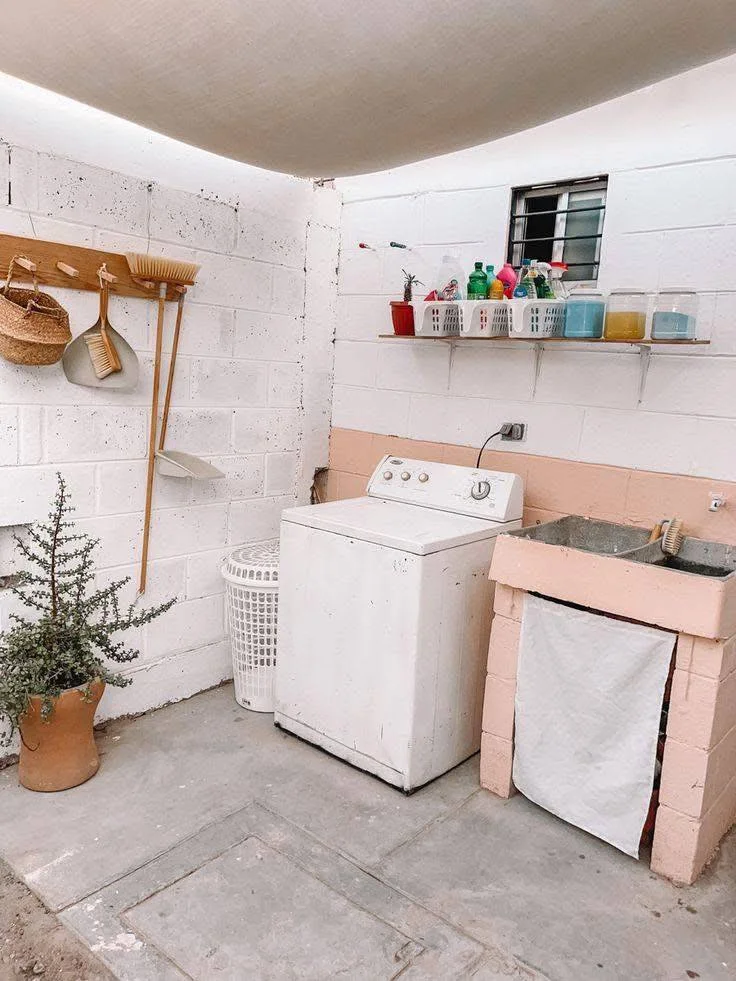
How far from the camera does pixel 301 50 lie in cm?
186

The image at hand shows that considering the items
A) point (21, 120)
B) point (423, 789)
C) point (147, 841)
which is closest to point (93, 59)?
point (21, 120)

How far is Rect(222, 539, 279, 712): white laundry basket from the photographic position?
9.19 ft

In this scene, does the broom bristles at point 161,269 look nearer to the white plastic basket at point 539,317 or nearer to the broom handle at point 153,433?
the broom handle at point 153,433

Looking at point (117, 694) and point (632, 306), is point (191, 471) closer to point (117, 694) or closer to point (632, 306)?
point (117, 694)

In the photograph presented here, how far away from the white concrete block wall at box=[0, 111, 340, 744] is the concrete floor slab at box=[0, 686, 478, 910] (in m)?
0.32

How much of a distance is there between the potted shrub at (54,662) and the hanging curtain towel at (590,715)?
52.2 inches

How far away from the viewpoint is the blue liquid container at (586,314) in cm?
240

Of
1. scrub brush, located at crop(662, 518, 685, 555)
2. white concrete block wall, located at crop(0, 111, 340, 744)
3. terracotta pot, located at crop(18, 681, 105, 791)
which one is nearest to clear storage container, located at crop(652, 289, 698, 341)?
scrub brush, located at crop(662, 518, 685, 555)

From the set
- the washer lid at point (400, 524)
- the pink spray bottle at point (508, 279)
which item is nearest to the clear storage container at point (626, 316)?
the pink spray bottle at point (508, 279)

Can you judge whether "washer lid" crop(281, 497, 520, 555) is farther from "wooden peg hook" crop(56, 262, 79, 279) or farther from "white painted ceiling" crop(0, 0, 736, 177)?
"white painted ceiling" crop(0, 0, 736, 177)

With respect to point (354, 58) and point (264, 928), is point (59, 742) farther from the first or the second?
point (354, 58)

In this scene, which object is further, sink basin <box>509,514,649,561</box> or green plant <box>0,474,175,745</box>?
sink basin <box>509,514,649,561</box>

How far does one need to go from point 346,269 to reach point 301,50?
1453 millimetres

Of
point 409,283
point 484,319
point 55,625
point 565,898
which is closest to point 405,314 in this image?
point 409,283
